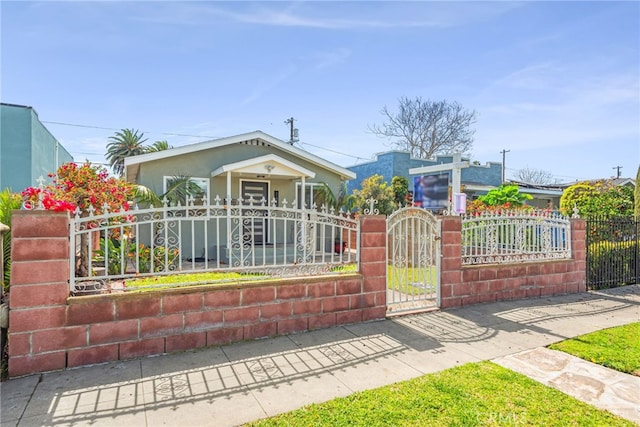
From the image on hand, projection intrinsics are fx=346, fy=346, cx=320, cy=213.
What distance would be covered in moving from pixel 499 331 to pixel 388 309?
5.63ft

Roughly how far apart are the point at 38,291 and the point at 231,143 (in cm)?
976

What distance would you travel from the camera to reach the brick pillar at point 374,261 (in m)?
5.54

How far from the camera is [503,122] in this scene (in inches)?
572

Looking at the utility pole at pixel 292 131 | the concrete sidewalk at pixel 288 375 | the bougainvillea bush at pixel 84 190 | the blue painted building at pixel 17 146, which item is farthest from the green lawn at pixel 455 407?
the utility pole at pixel 292 131

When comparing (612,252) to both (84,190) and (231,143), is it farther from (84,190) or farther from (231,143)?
(231,143)

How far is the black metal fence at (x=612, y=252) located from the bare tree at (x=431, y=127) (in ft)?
66.1

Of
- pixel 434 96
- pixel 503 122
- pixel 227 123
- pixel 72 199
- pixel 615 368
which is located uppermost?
pixel 434 96

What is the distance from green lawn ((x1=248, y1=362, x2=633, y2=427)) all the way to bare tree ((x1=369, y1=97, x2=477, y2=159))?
1051 inches

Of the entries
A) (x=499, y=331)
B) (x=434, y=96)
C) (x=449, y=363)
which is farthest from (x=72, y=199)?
(x=434, y=96)

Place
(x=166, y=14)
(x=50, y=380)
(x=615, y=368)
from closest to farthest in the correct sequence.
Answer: (x=50, y=380)
(x=615, y=368)
(x=166, y=14)

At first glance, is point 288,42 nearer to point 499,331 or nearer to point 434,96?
point 499,331

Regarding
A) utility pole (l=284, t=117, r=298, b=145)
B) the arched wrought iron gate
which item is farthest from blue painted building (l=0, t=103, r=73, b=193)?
utility pole (l=284, t=117, r=298, b=145)

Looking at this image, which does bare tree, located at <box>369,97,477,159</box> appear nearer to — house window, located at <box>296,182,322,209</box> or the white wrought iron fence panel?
house window, located at <box>296,182,322,209</box>

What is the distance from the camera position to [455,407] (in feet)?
10.2
